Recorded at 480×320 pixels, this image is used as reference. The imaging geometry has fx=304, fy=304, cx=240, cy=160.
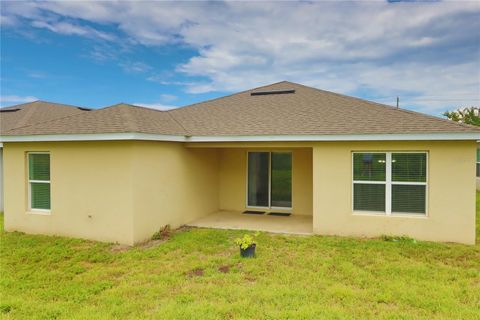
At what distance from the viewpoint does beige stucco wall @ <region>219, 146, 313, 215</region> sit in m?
11.0

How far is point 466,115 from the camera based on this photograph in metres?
28.8

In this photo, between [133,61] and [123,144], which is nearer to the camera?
[123,144]

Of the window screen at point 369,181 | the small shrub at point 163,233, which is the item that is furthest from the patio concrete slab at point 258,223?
the window screen at point 369,181

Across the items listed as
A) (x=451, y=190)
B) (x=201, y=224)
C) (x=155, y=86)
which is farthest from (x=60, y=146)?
(x=155, y=86)

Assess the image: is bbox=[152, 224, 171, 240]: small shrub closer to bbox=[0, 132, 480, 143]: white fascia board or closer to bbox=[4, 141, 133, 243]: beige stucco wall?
bbox=[4, 141, 133, 243]: beige stucco wall

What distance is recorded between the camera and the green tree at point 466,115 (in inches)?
1061

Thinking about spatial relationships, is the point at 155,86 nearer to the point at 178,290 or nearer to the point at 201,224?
the point at 201,224

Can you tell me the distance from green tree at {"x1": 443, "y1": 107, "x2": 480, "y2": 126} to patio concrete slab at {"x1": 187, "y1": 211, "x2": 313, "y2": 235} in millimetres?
25086

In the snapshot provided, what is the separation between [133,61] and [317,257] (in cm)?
1624

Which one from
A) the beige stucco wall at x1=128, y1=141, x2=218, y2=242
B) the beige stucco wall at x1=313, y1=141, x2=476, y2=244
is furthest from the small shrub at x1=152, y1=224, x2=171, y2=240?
the beige stucco wall at x1=313, y1=141, x2=476, y2=244

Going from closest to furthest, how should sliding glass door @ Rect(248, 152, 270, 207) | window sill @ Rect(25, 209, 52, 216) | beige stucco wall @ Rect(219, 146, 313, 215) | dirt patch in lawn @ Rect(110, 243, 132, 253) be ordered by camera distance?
1. dirt patch in lawn @ Rect(110, 243, 132, 253)
2. window sill @ Rect(25, 209, 52, 216)
3. beige stucco wall @ Rect(219, 146, 313, 215)
4. sliding glass door @ Rect(248, 152, 270, 207)

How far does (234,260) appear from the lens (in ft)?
20.7

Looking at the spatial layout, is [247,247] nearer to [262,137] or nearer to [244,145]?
[262,137]

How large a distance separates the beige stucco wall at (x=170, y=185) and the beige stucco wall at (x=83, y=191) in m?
0.29
